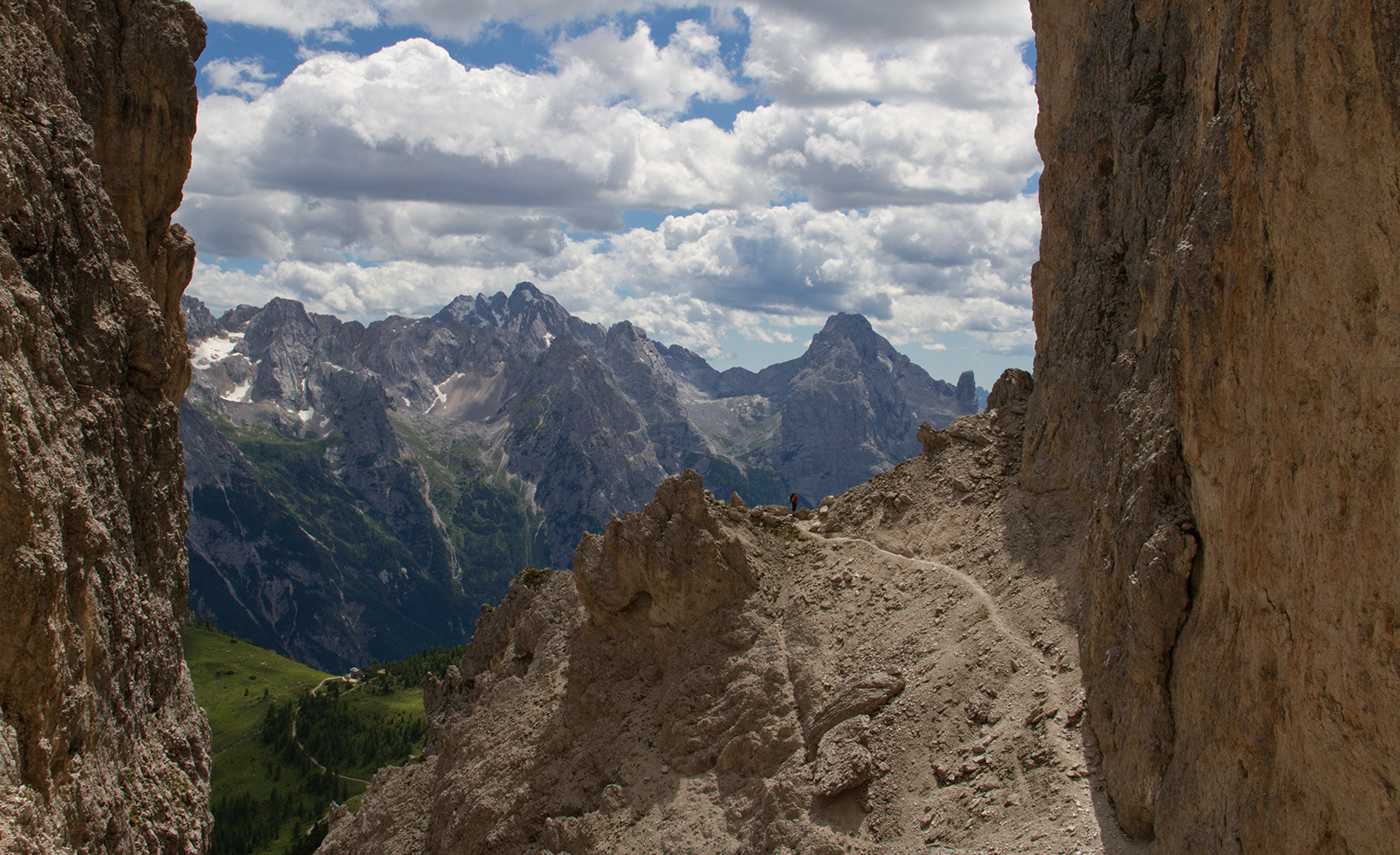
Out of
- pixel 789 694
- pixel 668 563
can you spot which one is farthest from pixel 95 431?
pixel 789 694

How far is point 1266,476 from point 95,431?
40344mm

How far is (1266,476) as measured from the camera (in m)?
20.0

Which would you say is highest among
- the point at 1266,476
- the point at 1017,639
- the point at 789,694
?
the point at 1266,476

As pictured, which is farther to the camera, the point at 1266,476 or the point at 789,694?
the point at 789,694

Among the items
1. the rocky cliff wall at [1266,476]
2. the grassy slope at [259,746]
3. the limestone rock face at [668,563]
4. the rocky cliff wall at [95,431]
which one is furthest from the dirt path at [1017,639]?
the grassy slope at [259,746]

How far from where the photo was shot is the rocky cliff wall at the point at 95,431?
1128 inches

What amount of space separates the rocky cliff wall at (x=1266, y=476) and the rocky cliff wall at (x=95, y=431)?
32.4 metres

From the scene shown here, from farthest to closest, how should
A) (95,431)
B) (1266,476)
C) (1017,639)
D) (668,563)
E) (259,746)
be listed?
(259,746)
(668,563)
(1017,639)
(95,431)
(1266,476)

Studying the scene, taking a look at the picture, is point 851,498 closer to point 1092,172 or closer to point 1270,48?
point 1092,172

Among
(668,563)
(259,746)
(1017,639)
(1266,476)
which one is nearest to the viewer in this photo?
(1266,476)

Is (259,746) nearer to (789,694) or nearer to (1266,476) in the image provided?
(789,694)

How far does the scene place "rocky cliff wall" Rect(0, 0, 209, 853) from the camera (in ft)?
94.0

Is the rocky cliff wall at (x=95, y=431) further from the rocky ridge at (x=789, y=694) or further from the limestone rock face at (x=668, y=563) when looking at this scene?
the limestone rock face at (x=668, y=563)

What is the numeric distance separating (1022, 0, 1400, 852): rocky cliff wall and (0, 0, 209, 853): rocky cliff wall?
106ft
